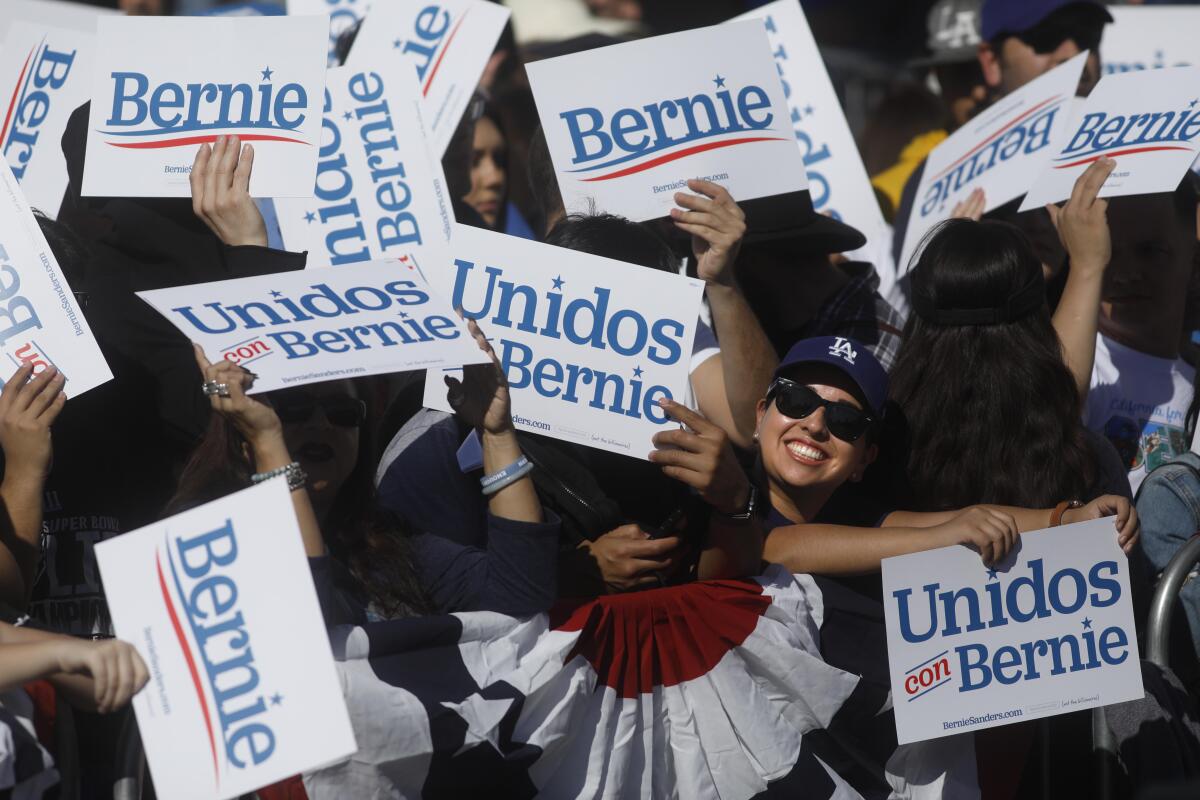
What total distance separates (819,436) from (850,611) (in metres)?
0.43

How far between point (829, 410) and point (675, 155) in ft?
3.11

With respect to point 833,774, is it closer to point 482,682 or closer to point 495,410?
point 482,682

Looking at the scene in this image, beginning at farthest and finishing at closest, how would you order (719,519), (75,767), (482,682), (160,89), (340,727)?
1. (160,89)
2. (719,519)
3. (482,682)
4. (75,767)
5. (340,727)

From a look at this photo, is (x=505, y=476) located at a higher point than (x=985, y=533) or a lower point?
higher

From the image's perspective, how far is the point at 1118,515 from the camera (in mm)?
3803

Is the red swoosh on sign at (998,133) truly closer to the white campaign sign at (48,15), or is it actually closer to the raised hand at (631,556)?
the raised hand at (631,556)

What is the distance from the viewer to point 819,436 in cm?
386

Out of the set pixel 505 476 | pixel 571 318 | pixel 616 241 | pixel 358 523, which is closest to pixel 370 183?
pixel 616 241

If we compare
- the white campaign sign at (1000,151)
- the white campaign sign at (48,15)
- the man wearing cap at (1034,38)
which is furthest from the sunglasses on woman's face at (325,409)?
the man wearing cap at (1034,38)

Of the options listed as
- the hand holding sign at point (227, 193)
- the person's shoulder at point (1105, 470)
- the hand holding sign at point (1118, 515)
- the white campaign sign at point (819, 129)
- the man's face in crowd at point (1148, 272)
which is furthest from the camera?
the white campaign sign at point (819, 129)

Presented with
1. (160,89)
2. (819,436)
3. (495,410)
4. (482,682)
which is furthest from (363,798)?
(160,89)

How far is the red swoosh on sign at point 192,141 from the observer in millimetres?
4125

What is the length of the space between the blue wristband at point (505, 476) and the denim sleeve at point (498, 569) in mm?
65

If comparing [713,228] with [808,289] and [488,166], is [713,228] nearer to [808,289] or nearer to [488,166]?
[808,289]
